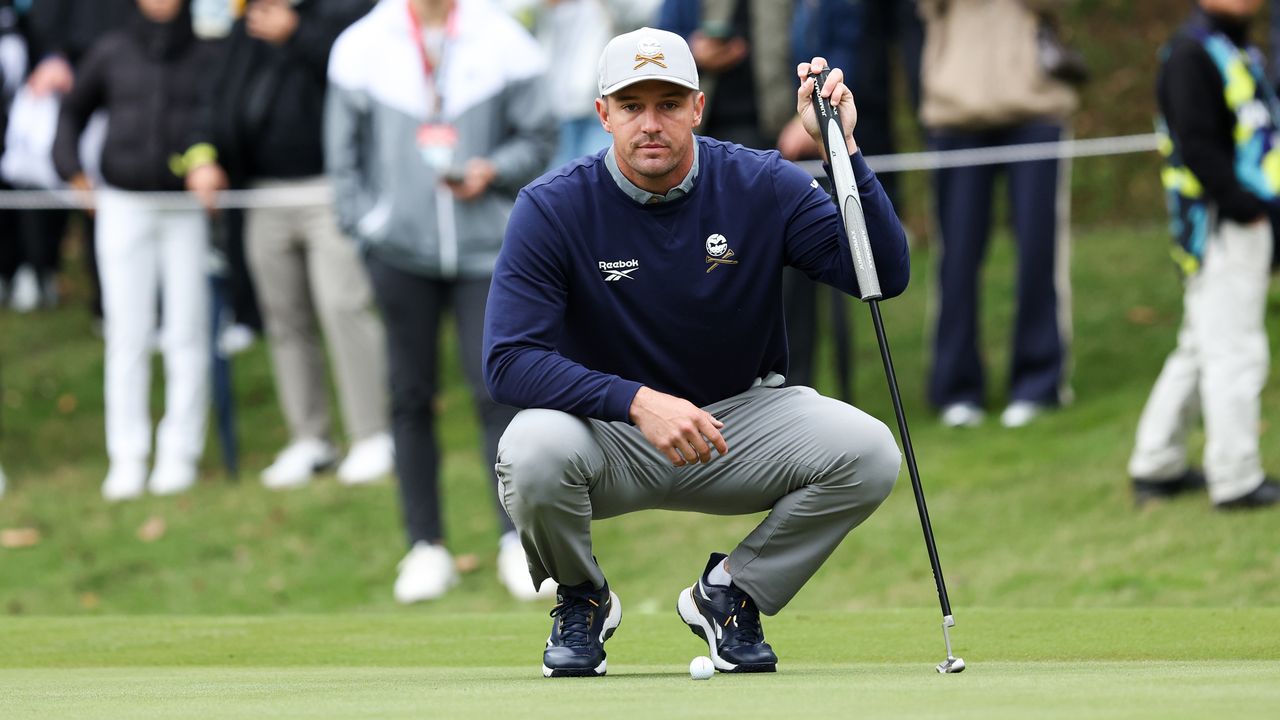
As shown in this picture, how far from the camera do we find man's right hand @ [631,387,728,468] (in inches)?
201

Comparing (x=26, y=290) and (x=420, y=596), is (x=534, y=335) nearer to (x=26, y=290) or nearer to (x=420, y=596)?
(x=420, y=596)

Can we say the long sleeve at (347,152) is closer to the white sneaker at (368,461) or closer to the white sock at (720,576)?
the white sneaker at (368,461)

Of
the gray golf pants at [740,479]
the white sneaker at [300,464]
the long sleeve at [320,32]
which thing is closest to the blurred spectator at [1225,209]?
the gray golf pants at [740,479]

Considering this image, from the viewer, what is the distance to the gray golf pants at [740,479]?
5.32 metres

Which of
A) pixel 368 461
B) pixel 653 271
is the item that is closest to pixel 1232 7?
pixel 653 271

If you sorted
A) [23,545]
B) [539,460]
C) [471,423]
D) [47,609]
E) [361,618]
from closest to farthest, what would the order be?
1. [539,460]
2. [361,618]
3. [47,609]
4. [23,545]
5. [471,423]

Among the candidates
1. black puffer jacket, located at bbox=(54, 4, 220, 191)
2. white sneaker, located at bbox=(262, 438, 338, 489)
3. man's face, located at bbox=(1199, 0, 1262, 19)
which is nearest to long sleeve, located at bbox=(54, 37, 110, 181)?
black puffer jacket, located at bbox=(54, 4, 220, 191)

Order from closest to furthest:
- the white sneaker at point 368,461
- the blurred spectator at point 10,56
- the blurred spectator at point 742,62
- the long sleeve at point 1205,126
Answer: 1. the long sleeve at point 1205,126
2. the blurred spectator at point 742,62
3. the white sneaker at point 368,461
4. the blurred spectator at point 10,56

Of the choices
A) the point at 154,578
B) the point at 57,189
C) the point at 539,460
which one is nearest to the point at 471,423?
the point at 154,578

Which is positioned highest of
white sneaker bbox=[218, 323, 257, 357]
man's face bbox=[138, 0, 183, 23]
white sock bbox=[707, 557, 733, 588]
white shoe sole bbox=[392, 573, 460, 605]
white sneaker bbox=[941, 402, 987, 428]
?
man's face bbox=[138, 0, 183, 23]

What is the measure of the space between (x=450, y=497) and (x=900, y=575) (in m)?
2.82

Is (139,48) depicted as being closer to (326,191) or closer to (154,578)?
(326,191)

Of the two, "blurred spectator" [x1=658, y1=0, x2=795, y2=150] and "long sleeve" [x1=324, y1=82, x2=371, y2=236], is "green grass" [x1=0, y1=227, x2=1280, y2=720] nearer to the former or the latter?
"long sleeve" [x1=324, y1=82, x2=371, y2=236]

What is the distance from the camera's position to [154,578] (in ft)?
31.3
